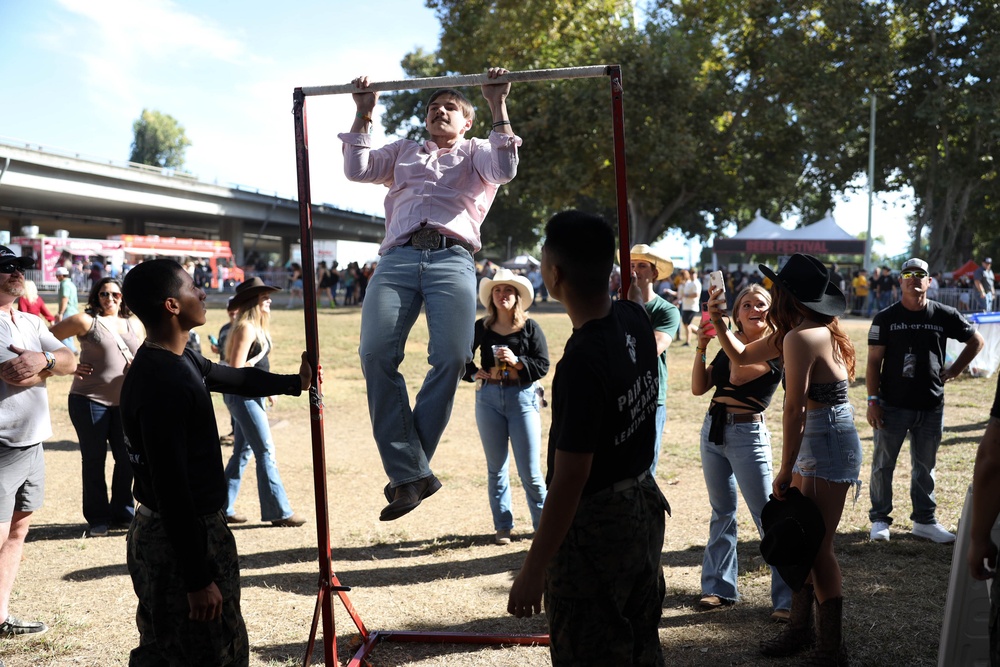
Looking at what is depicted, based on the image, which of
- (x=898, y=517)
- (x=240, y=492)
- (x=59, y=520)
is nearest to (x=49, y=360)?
(x=59, y=520)

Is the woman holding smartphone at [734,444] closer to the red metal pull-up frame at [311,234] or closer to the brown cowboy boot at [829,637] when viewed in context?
the brown cowboy boot at [829,637]

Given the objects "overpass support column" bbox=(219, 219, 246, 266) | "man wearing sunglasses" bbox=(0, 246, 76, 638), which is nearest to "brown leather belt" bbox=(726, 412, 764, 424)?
"man wearing sunglasses" bbox=(0, 246, 76, 638)

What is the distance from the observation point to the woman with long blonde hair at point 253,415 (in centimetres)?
643

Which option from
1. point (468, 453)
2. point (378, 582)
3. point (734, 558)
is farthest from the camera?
point (468, 453)

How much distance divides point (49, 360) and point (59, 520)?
3.12 meters

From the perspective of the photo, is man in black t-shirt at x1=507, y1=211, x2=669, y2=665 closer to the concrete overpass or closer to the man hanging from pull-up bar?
the man hanging from pull-up bar

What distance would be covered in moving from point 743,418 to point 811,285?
1071mm

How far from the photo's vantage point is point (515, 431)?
6.02 m

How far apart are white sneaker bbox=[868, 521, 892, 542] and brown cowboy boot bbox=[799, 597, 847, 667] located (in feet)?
7.68

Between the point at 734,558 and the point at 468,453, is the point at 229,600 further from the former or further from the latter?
the point at 468,453

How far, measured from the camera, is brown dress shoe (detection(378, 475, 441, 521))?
3598mm

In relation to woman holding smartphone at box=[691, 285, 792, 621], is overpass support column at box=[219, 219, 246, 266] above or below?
above

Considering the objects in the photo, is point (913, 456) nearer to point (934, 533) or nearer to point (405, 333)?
point (934, 533)

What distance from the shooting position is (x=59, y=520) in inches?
273
